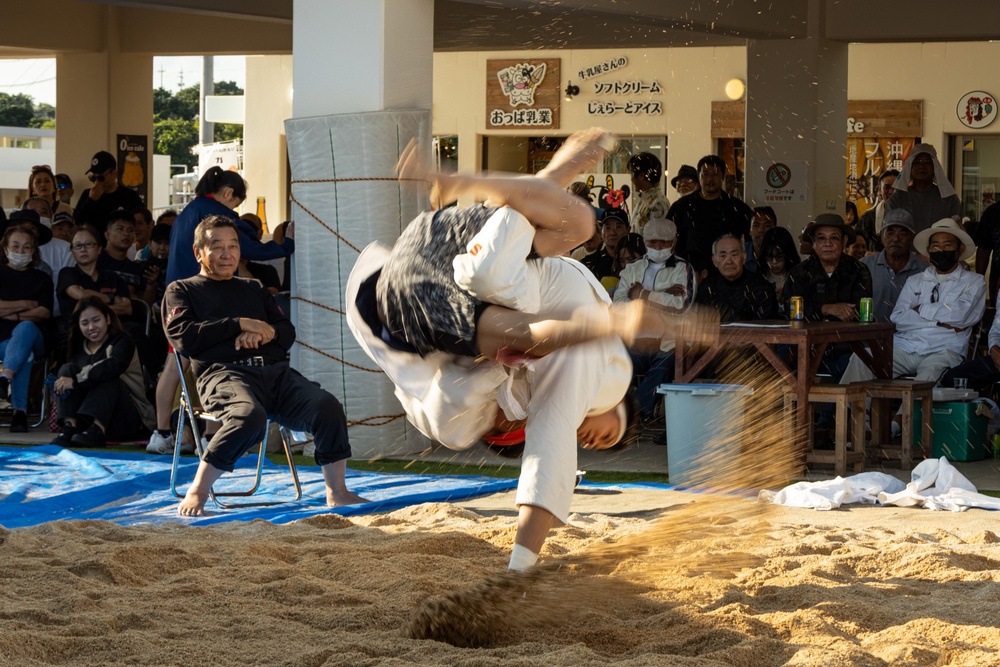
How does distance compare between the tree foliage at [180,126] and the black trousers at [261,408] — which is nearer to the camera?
the black trousers at [261,408]

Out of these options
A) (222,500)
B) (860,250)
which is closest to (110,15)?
(860,250)

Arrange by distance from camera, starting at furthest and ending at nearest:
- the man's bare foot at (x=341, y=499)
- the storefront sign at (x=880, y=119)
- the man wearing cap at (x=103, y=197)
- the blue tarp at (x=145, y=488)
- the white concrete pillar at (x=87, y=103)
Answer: the storefront sign at (x=880, y=119) → the white concrete pillar at (x=87, y=103) → the man wearing cap at (x=103, y=197) → the man's bare foot at (x=341, y=499) → the blue tarp at (x=145, y=488)

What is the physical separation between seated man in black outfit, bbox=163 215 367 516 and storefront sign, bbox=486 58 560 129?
10.9 meters

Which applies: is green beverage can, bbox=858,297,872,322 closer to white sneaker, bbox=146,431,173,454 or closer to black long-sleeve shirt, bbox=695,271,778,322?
black long-sleeve shirt, bbox=695,271,778,322

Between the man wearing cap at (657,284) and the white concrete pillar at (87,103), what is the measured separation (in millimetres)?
7202

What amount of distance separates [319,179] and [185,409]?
160cm

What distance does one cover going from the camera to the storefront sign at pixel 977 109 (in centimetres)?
1417

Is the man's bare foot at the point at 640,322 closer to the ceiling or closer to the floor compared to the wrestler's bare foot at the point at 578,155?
closer to the floor

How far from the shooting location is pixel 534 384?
3477 mm

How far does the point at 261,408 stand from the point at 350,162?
1.99m

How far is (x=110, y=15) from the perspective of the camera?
13.4 meters

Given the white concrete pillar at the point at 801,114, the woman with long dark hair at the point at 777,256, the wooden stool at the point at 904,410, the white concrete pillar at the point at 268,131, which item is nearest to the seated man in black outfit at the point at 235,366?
the wooden stool at the point at 904,410

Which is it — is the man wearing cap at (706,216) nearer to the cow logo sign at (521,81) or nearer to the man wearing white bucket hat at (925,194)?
the man wearing white bucket hat at (925,194)

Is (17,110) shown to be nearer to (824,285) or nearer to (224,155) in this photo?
(224,155)
